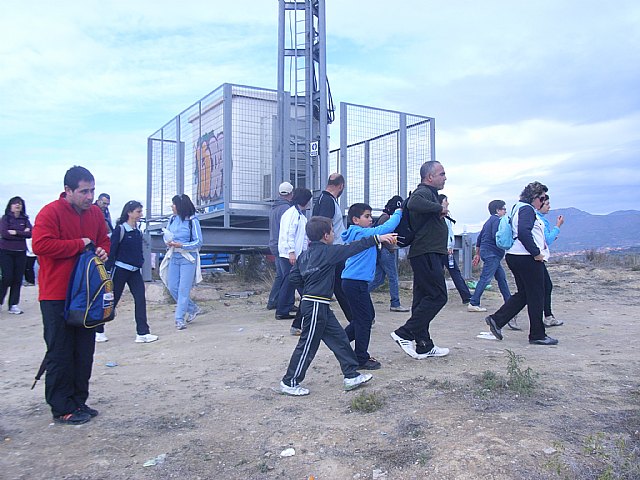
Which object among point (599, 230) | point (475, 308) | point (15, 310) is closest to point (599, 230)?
point (599, 230)

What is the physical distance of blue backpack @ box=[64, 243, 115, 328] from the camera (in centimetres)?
422

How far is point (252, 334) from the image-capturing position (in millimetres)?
7355

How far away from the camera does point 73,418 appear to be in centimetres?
431

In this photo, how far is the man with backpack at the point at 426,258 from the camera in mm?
5562

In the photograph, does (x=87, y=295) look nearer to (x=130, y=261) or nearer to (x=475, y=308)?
(x=130, y=261)

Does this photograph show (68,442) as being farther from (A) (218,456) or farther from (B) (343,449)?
(B) (343,449)

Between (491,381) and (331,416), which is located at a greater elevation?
(491,381)

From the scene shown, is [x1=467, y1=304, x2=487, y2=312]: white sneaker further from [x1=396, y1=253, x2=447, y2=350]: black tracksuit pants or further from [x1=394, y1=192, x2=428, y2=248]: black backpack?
[x1=394, y1=192, x2=428, y2=248]: black backpack

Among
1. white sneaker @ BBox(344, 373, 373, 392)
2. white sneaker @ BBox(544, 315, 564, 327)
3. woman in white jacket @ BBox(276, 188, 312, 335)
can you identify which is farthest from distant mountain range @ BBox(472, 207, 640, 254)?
white sneaker @ BBox(344, 373, 373, 392)

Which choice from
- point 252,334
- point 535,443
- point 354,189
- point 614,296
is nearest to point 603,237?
point 614,296

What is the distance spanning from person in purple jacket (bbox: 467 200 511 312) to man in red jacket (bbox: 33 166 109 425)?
19.9ft

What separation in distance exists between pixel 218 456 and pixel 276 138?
7343mm

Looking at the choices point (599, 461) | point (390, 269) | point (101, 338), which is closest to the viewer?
point (599, 461)

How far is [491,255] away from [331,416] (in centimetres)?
529
